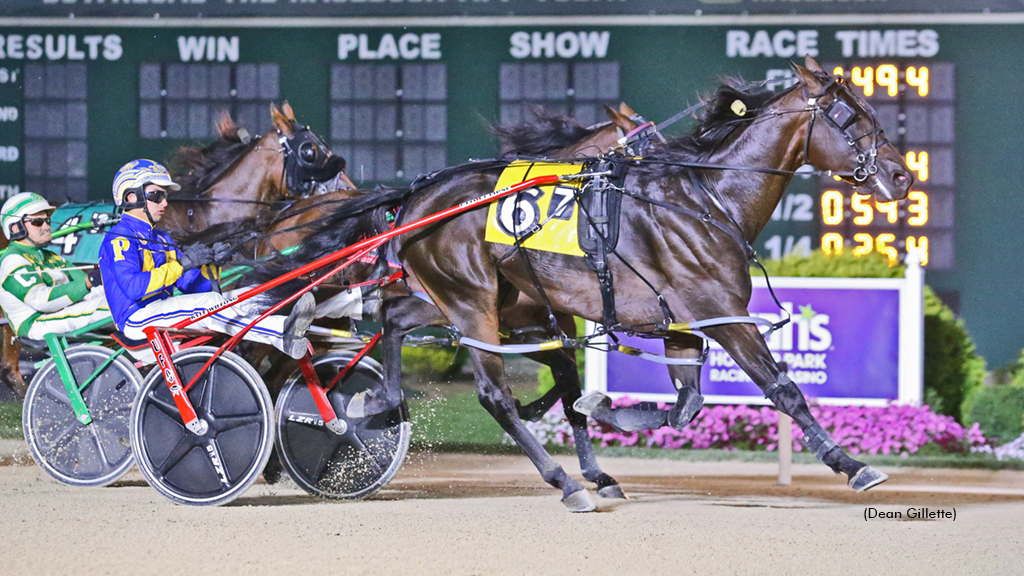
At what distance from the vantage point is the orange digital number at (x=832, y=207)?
7141mm

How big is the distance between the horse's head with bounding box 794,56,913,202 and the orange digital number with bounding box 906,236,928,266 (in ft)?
10.7

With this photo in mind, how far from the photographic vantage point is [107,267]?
4438mm

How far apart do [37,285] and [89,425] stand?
71 cm

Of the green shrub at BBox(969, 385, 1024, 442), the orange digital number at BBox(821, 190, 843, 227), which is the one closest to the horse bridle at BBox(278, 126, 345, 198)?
the orange digital number at BBox(821, 190, 843, 227)

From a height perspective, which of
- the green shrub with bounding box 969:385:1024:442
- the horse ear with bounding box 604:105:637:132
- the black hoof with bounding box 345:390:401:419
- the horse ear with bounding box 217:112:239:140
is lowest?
the green shrub with bounding box 969:385:1024:442

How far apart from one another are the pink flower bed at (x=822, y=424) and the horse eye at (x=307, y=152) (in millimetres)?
1955

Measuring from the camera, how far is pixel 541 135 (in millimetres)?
4973

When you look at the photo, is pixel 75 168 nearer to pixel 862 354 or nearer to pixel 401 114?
pixel 401 114

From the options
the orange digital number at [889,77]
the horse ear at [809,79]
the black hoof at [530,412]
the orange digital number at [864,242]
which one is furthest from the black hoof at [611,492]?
the orange digital number at [889,77]

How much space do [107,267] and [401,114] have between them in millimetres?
3155

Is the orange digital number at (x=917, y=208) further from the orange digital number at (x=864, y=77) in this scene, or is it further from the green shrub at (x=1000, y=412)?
the green shrub at (x=1000, y=412)

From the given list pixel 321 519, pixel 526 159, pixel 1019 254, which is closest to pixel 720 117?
pixel 526 159

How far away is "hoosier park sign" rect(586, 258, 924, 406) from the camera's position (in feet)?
20.4

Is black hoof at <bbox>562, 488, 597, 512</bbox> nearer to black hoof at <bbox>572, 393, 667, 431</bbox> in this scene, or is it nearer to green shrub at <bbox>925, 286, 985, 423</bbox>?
black hoof at <bbox>572, 393, 667, 431</bbox>
